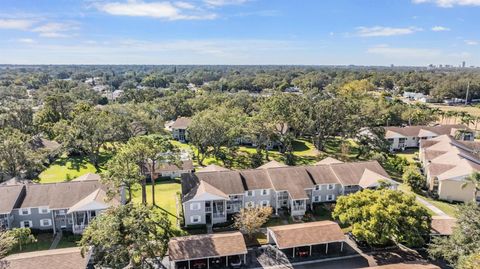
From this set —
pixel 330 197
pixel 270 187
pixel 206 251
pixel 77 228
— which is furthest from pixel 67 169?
pixel 330 197

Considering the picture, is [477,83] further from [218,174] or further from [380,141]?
[218,174]

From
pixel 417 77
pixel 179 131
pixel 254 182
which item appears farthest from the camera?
pixel 417 77

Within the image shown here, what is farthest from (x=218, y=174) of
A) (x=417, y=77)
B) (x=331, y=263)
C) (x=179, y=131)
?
(x=417, y=77)

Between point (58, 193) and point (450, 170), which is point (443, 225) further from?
point (58, 193)

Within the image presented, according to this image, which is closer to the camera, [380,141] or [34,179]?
[34,179]

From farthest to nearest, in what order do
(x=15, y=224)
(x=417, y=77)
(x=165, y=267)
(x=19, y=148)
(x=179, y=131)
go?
1. (x=417, y=77)
2. (x=179, y=131)
3. (x=19, y=148)
4. (x=15, y=224)
5. (x=165, y=267)

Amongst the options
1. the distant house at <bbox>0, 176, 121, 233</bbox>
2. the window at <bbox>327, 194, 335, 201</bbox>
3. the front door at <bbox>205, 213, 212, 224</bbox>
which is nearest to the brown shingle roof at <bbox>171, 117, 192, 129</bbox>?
the distant house at <bbox>0, 176, 121, 233</bbox>

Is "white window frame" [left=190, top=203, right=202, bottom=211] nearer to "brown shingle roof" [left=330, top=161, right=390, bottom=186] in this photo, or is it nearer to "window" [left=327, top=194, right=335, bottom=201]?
"window" [left=327, top=194, right=335, bottom=201]
